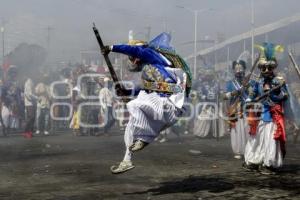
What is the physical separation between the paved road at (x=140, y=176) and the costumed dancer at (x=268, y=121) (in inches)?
10.6

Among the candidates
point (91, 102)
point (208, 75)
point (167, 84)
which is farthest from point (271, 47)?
point (91, 102)

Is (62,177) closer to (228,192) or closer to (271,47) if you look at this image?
(228,192)

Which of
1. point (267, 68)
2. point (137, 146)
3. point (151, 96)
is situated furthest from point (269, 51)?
point (137, 146)

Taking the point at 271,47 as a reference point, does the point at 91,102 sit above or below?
below

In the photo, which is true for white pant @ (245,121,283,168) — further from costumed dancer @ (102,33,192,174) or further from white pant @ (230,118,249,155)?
costumed dancer @ (102,33,192,174)

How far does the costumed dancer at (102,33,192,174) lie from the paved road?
554mm

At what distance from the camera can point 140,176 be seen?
725 centimetres

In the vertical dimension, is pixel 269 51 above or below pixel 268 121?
above

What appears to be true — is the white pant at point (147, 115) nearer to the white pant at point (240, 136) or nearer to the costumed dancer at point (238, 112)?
the costumed dancer at point (238, 112)

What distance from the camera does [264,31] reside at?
1214 inches

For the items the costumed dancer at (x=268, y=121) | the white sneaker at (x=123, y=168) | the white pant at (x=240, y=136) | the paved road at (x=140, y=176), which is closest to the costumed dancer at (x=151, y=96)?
the white sneaker at (x=123, y=168)

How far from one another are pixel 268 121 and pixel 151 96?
2.50m

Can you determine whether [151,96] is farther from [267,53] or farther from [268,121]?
[267,53]

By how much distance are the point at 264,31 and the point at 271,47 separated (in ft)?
76.7
